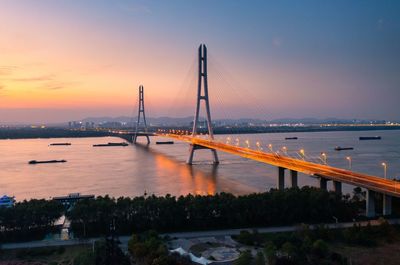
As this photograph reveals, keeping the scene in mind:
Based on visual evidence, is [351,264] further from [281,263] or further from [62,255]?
[62,255]

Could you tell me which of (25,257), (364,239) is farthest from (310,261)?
(25,257)

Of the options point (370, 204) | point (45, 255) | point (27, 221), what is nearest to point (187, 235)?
point (45, 255)

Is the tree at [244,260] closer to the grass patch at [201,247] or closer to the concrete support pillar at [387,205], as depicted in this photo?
the grass patch at [201,247]

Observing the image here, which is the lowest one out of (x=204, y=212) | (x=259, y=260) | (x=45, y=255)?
(x=45, y=255)

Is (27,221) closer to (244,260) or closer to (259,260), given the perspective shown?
(244,260)

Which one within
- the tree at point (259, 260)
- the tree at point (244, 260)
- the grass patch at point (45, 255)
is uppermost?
the tree at point (244, 260)

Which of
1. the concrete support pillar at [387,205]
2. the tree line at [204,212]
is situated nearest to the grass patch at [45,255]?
the tree line at [204,212]

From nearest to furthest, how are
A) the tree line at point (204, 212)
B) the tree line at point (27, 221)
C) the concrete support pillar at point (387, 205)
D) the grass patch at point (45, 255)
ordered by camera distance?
the grass patch at point (45, 255) → the tree line at point (27, 221) → the tree line at point (204, 212) → the concrete support pillar at point (387, 205)

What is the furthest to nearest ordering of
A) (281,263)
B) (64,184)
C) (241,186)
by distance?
(64,184), (241,186), (281,263)

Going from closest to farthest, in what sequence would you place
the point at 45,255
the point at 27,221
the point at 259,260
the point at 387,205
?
the point at 259,260, the point at 45,255, the point at 27,221, the point at 387,205

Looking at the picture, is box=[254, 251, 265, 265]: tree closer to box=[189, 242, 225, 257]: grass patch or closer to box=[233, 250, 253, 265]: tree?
box=[233, 250, 253, 265]: tree

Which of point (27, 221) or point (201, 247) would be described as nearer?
point (201, 247)
